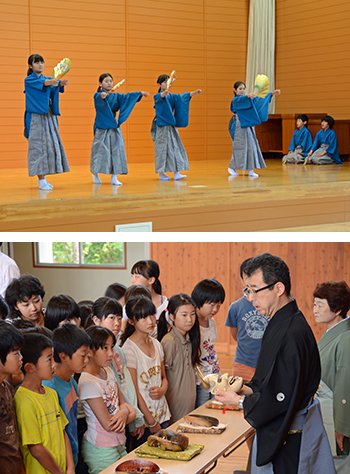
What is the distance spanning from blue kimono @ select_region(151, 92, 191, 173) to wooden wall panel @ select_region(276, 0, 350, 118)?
4174 mm

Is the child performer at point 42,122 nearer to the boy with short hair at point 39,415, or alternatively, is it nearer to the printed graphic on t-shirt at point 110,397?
the printed graphic on t-shirt at point 110,397

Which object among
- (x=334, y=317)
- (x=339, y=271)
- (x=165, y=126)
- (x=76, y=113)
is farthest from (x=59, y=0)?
(x=334, y=317)

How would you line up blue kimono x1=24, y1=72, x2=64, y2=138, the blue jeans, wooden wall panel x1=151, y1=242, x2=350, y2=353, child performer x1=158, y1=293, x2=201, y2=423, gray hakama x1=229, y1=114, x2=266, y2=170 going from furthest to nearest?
1. gray hakama x1=229, y1=114, x2=266, y2=170
2. wooden wall panel x1=151, y1=242, x2=350, y2=353
3. blue kimono x1=24, y1=72, x2=64, y2=138
4. the blue jeans
5. child performer x1=158, y1=293, x2=201, y2=423

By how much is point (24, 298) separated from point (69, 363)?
23.4 inches

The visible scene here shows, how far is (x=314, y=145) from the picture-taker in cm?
826

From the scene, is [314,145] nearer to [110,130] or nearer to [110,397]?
[110,130]

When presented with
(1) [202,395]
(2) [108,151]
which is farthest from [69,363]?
(2) [108,151]

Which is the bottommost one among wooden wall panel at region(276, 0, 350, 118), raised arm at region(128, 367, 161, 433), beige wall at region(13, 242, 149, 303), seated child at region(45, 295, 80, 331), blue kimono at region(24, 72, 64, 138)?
beige wall at region(13, 242, 149, 303)

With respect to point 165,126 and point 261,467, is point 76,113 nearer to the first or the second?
point 165,126

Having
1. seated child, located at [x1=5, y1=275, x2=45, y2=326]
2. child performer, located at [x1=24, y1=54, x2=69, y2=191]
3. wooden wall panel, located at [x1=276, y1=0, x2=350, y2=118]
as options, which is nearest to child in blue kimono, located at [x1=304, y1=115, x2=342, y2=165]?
wooden wall panel, located at [x1=276, y1=0, x2=350, y2=118]

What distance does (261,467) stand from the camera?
79.7 inches

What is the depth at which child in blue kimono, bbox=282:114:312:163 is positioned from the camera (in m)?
8.44

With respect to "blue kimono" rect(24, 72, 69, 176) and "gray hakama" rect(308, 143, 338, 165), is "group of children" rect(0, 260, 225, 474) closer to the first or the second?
"blue kimono" rect(24, 72, 69, 176)

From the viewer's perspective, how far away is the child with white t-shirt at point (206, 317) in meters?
3.21
